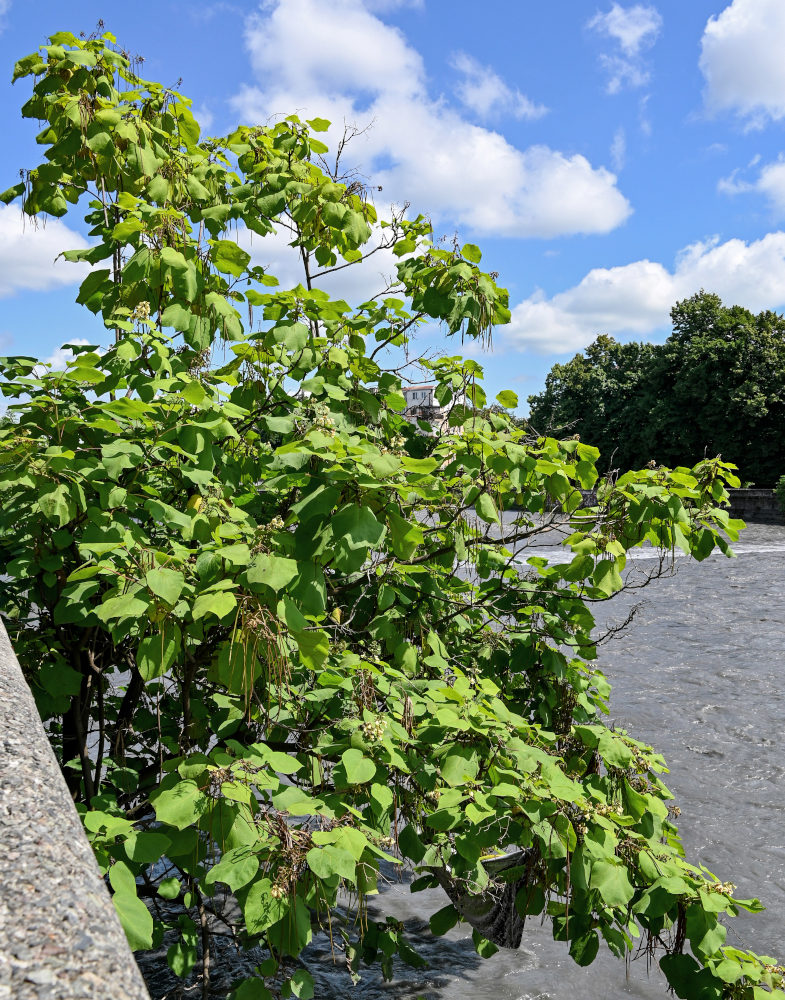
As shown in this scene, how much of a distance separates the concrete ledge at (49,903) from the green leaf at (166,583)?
0.55 m

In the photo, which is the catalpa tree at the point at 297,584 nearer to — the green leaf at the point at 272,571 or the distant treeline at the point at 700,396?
the green leaf at the point at 272,571

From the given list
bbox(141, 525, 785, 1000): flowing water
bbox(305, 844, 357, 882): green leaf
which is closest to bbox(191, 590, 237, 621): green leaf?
bbox(305, 844, 357, 882): green leaf

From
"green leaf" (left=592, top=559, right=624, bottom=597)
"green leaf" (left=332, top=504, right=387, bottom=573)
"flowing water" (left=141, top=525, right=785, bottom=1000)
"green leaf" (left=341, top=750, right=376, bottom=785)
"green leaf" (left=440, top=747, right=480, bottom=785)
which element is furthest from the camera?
"flowing water" (left=141, top=525, right=785, bottom=1000)

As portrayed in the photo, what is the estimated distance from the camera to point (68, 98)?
3.70 meters

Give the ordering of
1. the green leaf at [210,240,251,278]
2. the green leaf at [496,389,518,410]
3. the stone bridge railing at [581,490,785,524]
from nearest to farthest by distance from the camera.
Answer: the green leaf at [210,240,251,278], the green leaf at [496,389,518,410], the stone bridge railing at [581,490,785,524]

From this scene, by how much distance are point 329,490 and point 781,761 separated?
1182 centimetres

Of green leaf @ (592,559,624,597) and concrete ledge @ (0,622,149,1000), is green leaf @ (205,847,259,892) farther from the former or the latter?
green leaf @ (592,559,624,597)

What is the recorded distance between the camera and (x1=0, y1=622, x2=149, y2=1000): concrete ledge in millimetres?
1097

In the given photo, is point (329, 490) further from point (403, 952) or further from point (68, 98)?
point (403, 952)

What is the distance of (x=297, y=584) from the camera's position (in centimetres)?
233

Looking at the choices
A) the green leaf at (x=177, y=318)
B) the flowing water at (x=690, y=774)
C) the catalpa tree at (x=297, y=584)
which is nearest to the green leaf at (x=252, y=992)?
the catalpa tree at (x=297, y=584)

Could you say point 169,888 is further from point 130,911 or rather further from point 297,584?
point 297,584

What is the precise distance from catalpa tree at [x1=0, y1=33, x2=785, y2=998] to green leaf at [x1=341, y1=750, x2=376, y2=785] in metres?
0.01

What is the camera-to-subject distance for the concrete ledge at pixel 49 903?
3.60 ft
